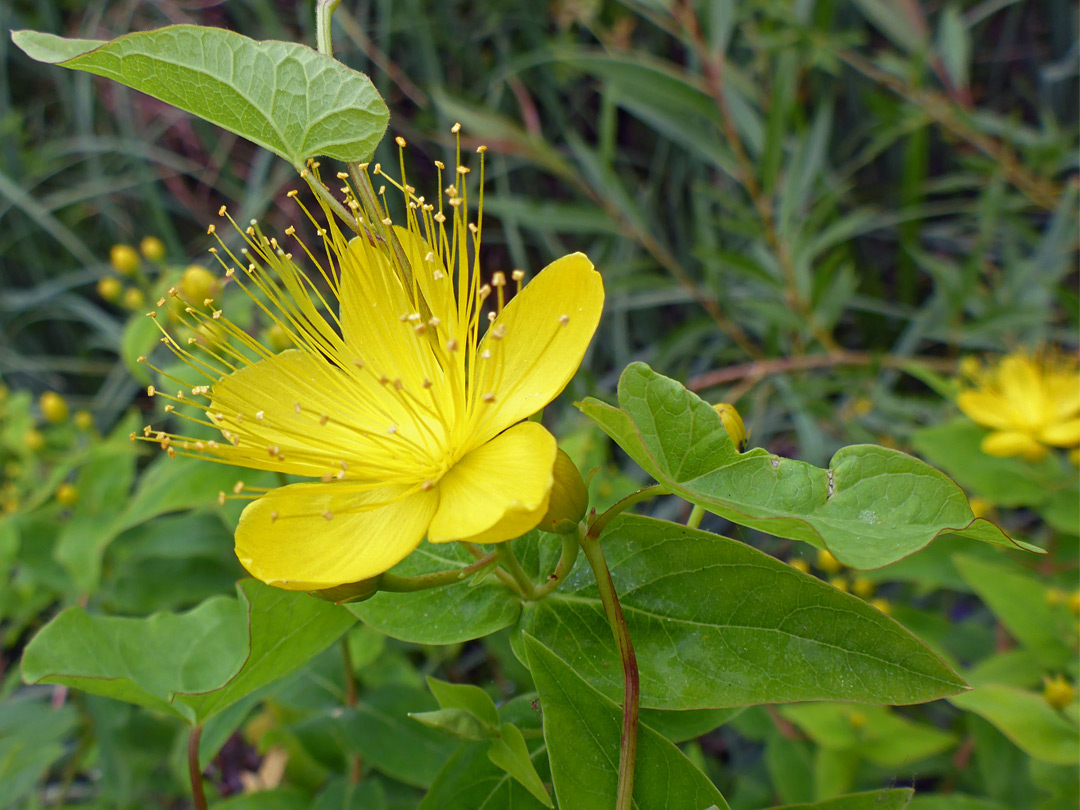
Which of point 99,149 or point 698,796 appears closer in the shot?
point 698,796

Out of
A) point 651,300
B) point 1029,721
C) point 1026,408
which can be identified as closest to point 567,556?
point 1029,721

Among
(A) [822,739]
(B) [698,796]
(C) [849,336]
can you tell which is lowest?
(C) [849,336]

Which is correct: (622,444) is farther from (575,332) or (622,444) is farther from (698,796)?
(698,796)

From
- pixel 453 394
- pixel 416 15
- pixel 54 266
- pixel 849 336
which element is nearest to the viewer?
pixel 453 394

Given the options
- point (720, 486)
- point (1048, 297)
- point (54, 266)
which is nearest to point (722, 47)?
point (1048, 297)

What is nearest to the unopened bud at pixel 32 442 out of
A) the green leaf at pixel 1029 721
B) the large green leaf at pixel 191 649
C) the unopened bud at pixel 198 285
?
the unopened bud at pixel 198 285

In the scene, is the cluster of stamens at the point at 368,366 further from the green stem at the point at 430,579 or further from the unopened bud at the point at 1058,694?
the unopened bud at the point at 1058,694
